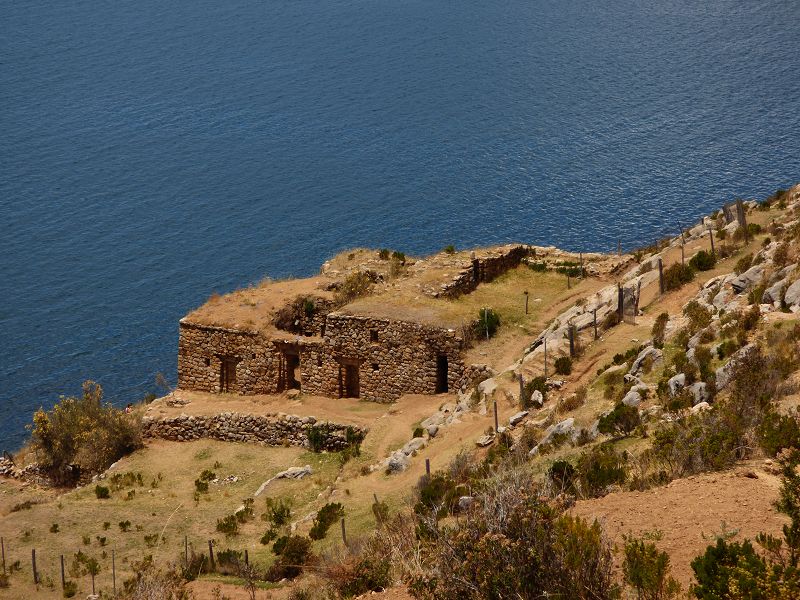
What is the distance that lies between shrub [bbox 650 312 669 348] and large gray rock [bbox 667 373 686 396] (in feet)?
11.3

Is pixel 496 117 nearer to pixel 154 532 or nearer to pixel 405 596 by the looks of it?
pixel 154 532

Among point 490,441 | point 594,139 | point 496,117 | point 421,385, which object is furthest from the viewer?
point 496,117

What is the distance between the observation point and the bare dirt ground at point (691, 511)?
16688mm

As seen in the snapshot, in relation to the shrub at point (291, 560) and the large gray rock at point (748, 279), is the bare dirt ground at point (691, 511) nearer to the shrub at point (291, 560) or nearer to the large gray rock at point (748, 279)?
the shrub at point (291, 560)

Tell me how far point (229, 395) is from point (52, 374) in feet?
71.9

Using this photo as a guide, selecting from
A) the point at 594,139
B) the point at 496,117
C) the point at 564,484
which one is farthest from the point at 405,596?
the point at 496,117

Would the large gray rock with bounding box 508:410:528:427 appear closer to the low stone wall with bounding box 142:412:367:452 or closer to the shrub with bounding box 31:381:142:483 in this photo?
the low stone wall with bounding box 142:412:367:452

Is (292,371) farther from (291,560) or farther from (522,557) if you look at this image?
(522,557)

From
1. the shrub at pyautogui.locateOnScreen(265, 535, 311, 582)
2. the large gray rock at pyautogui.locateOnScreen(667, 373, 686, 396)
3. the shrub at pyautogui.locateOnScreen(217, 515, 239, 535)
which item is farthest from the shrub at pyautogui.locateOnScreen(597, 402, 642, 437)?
the shrub at pyautogui.locateOnScreen(217, 515, 239, 535)

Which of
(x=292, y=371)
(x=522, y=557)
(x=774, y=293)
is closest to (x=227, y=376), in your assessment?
(x=292, y=371)

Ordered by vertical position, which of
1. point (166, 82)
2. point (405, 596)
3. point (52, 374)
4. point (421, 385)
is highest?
point (166, 82)

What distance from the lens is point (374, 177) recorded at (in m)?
89.2

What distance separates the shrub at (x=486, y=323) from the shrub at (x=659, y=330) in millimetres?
8956

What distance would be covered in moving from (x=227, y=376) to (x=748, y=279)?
23011 millimetres
